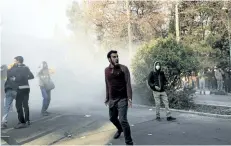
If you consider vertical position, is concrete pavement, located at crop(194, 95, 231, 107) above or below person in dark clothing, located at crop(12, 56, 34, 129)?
below

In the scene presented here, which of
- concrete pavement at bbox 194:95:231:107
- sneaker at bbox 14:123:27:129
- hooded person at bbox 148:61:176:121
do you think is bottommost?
concrete pavement at bbox 194:95:231:107

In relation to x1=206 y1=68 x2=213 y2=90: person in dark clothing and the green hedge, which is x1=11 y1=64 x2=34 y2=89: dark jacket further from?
x1=206 y1=68 x2=213 y2=90: person in dark clothing

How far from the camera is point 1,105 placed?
8.12 m

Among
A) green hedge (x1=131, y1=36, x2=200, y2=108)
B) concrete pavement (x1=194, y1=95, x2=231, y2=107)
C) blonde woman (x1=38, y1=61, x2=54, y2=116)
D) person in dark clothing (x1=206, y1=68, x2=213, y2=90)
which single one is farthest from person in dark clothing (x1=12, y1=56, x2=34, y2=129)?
person in dark clothing (x1=206, y1=68, x2=213, y2=90)

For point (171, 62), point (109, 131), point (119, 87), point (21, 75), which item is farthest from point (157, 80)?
point (21, 75)

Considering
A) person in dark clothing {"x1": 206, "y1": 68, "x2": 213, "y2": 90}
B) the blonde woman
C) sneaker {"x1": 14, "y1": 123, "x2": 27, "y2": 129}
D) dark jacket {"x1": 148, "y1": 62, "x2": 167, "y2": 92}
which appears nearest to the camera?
sneaker {"x1": 14, "y1": 123, "x2": 27, "y2": 129}

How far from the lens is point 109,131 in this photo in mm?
7316

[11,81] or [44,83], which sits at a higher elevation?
[11,81]

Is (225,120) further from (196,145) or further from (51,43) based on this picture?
(51,43)

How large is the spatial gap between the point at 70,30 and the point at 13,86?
3181cm

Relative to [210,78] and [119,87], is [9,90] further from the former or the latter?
[210,78]

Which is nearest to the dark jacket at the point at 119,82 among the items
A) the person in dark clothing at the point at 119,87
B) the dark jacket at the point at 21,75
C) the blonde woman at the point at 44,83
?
the person in dark clothing at the point at 119,87

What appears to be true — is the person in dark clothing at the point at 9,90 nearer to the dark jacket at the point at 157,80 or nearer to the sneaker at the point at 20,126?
the sneaker at the point at 20,126

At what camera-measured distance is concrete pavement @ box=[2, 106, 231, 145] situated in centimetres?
652
